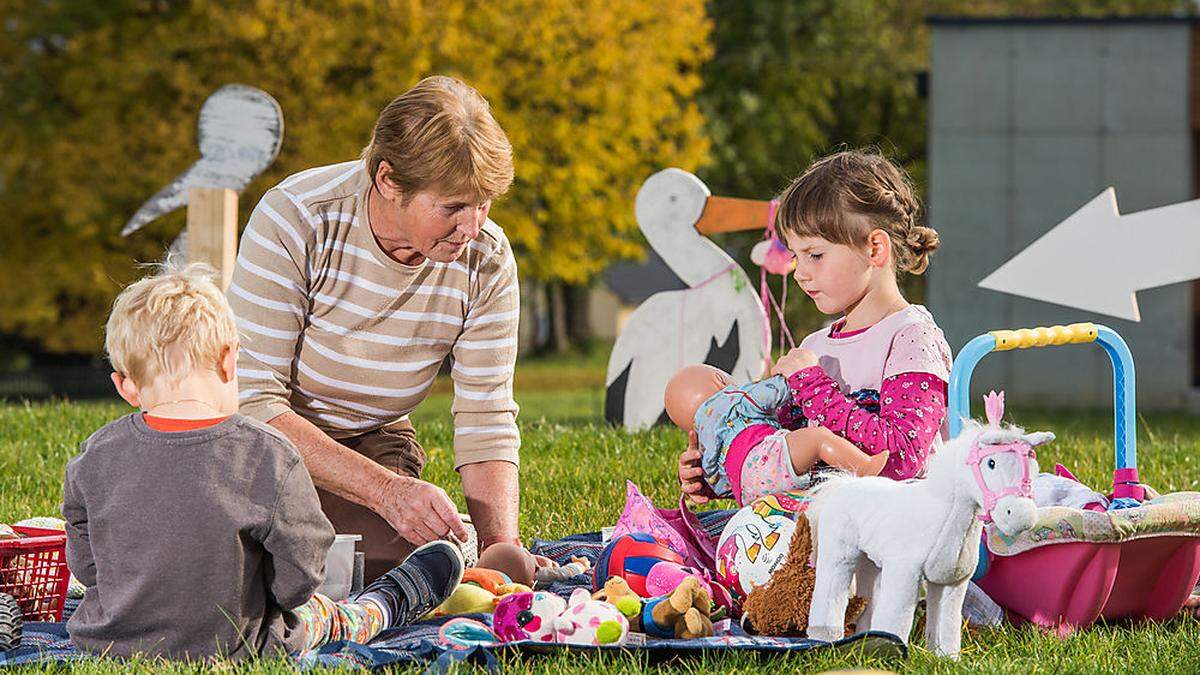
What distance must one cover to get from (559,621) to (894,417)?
1.00 m

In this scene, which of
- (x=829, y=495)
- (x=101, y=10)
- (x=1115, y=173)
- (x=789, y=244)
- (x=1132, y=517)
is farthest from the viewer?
(x=101, y=10)

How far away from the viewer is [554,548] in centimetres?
444

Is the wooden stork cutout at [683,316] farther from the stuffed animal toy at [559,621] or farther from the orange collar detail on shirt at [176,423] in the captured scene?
the orange collar detail on shirt at [176,423]

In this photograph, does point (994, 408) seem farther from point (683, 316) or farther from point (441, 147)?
point (683, 316)

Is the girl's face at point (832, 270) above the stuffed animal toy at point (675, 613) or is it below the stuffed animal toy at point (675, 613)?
above

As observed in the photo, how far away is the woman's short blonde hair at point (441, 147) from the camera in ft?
12.1

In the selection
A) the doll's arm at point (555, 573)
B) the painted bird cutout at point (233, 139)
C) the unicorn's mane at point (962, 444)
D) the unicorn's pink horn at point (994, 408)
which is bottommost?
the doll's arm at point (555, 573)

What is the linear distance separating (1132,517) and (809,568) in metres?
0.83

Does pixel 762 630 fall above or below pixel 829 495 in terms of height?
below

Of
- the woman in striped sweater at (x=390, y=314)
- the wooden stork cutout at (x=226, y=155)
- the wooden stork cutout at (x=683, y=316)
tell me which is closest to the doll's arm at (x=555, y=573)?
the woman in striped sweater at (x=390, y=314)

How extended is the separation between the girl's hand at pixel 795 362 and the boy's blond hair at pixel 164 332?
4.69 feet

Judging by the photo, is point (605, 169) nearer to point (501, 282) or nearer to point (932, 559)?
point (501, 282)

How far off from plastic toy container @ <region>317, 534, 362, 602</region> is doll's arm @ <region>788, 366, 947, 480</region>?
1212mm

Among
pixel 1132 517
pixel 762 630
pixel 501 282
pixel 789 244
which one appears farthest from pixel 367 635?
pixel 1132 517
